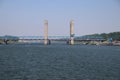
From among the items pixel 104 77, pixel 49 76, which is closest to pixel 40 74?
pixel 49 76

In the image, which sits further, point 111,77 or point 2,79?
point 111,77

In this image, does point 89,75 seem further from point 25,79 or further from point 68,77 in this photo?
point 25,79

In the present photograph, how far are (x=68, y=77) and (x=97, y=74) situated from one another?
5100 mm

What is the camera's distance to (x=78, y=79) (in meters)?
37.7

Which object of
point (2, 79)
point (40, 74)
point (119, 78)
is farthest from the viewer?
point (40, 74)

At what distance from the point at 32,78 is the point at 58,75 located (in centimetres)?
410

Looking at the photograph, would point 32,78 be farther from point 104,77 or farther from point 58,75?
point 104,77

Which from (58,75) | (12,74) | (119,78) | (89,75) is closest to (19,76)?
(12,74)

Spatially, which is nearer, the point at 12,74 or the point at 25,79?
the point at 25,79

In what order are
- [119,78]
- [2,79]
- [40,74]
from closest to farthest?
[2,79] < [119,78] < [40,74]

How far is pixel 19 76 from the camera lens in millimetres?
39000

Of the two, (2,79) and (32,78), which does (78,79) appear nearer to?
(32,78)

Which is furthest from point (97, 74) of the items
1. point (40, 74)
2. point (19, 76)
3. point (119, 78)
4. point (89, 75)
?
point (19, 76)

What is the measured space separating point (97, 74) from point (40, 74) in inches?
283
